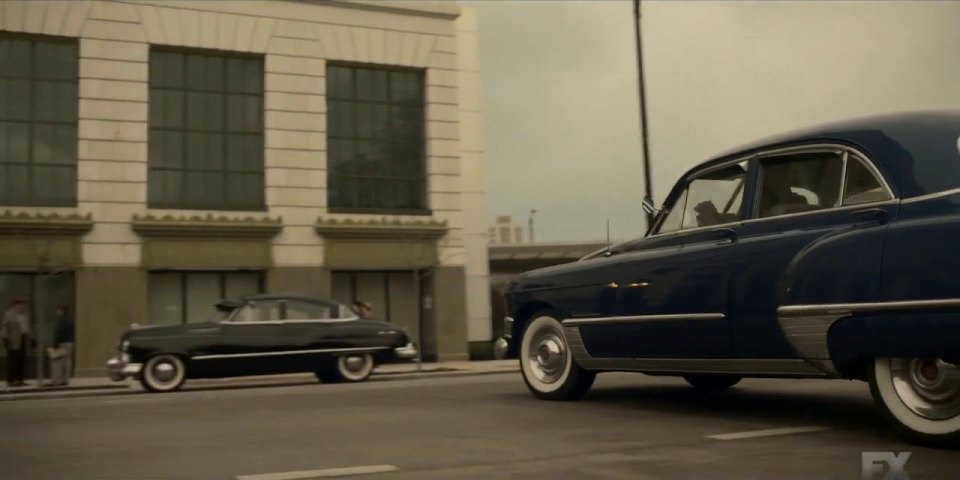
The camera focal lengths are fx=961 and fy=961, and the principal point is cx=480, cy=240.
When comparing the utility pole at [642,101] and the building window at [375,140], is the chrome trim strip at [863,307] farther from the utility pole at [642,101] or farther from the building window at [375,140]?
the building window at [375,140]

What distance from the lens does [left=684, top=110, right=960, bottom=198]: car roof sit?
17.8 feet

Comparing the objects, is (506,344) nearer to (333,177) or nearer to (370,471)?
(370,471)

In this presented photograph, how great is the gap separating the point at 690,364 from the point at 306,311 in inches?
399

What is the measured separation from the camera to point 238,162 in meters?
23.5

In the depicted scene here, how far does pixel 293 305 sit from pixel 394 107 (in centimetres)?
1052

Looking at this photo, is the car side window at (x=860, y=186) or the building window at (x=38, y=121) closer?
the car side window at (x=860, y=186)

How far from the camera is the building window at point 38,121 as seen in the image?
70.7 feet

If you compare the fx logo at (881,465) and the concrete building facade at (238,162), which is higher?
the concrete building facade at (238,162)

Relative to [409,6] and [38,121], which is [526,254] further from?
[38,121]

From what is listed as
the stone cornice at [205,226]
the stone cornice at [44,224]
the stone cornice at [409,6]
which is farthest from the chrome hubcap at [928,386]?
the stone cornice at [409,6]

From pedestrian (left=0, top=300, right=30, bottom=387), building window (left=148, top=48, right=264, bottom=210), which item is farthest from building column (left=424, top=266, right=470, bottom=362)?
pedestrian (left=0, top=300, right=30, bottom=387)

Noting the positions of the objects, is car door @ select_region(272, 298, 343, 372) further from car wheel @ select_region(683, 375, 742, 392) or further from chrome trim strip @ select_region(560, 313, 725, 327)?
chrome trim strip @ select_region(560, 313, 725, 327)

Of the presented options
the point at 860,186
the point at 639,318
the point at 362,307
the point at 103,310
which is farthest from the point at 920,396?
the point at 103,310

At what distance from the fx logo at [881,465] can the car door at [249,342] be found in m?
11.9
